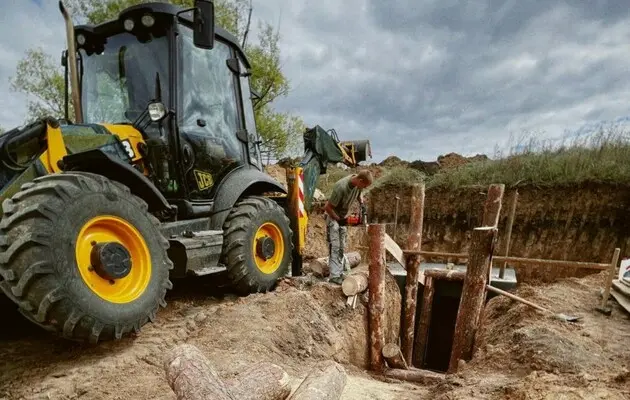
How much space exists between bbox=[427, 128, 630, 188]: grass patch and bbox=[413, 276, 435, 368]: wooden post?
13.3ft

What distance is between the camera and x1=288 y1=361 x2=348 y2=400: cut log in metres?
2.46

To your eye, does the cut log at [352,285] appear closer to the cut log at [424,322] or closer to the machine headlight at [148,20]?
the cut log at [424,322]

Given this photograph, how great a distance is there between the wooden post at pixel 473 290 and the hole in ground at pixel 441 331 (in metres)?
2.59

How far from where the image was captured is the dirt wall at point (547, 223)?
781 cm

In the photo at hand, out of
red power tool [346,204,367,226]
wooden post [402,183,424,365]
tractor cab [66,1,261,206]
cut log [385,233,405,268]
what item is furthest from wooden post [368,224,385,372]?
red power tool [346,204,367,226]

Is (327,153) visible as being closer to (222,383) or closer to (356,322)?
(356,322)

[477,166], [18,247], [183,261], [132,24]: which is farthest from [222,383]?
[477,166]

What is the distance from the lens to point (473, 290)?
16.1 ft

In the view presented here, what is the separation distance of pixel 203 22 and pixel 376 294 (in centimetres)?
400

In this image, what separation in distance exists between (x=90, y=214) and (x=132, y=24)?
2.19m

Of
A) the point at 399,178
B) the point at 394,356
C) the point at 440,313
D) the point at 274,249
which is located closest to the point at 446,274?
the point at 440,313

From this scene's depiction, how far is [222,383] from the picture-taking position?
6.89 feet

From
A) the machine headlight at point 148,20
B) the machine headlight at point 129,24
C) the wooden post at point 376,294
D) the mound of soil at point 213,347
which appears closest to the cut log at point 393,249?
the wooden post at point 376,294

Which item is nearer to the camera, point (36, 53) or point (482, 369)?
point (482, 369)
